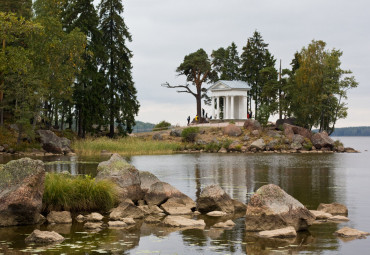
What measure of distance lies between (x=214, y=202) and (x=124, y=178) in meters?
3.22

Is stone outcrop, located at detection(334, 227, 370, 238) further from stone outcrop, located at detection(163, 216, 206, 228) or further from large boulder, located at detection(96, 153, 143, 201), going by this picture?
large boulder, located at detection(96, 153, 143, 201)

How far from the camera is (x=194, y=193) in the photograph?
20.4m

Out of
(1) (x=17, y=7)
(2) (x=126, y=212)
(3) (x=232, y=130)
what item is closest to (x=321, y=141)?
(3) (x=232, y=130)

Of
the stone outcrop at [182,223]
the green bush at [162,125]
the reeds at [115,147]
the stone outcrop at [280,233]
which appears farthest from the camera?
the green bush at [162,125]

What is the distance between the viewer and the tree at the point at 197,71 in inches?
3138

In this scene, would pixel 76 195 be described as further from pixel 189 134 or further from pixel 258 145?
pixel 189 134

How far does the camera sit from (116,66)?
62.4 meters

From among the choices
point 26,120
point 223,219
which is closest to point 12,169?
point 223,219

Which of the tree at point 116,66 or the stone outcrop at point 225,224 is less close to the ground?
the tree at point 116,66

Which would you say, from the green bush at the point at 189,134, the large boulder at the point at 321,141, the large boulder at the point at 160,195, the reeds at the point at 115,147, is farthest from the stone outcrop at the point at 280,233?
the green bush at the point at 189,134

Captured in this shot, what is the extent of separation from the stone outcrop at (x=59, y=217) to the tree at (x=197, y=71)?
217 feet

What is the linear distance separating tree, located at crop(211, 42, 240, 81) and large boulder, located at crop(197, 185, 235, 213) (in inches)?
2677

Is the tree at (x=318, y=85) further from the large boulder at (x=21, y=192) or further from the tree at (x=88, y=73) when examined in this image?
the large boulder at (x=21, y=192)

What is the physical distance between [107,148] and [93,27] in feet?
50.9
